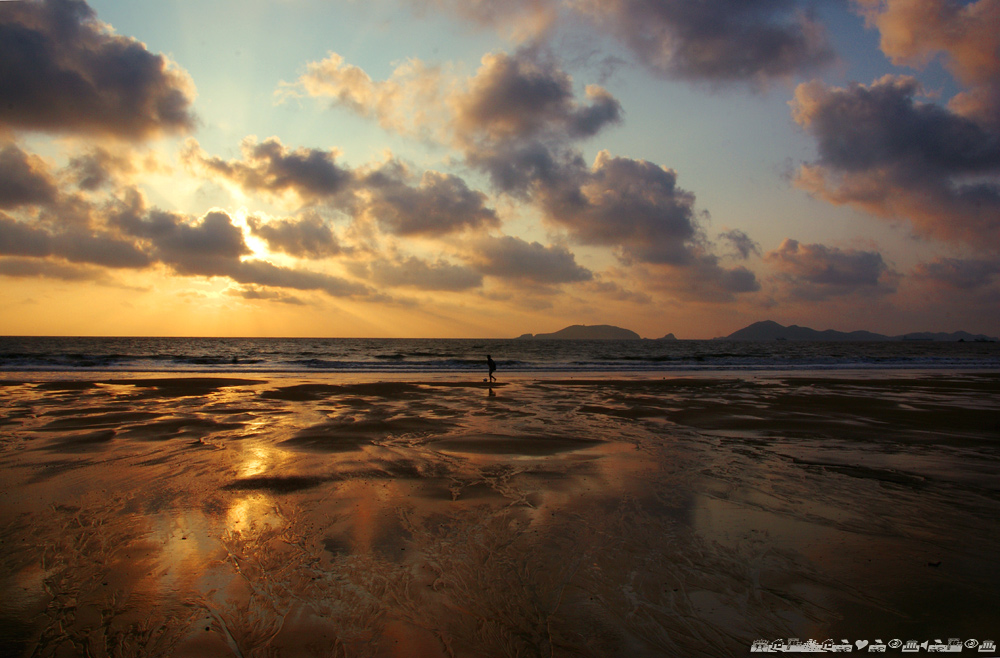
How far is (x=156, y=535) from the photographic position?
5.85 metres

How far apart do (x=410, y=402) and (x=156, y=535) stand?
1237 cm

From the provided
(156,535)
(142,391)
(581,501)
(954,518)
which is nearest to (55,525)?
(156,535)

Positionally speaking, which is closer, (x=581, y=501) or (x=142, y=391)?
(x=581, y=501)

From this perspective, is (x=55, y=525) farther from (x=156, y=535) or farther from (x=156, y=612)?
(x=156, y=612)

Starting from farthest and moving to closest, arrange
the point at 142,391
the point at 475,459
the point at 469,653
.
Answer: the point at 142,391, the point at 475,459, the point at 469,653

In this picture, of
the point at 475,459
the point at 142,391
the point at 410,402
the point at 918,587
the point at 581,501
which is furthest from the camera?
the point at 142,391

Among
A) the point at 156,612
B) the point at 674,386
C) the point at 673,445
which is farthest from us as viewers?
the point at 674,386

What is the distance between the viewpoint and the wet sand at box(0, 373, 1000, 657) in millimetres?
4027

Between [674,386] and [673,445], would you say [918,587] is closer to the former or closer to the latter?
[673,445]

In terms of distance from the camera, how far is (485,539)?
5738 mm

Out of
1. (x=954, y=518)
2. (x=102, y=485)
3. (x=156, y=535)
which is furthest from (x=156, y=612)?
(x=954, y=518)

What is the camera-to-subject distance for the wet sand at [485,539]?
4027 mm

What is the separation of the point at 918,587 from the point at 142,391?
86.4 feet

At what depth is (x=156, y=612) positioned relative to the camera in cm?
423
